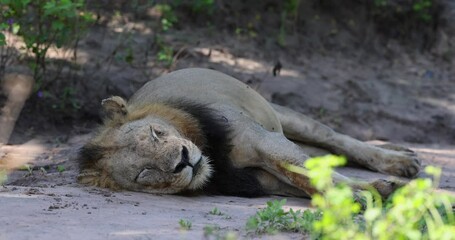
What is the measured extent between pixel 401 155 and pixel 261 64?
301 cm

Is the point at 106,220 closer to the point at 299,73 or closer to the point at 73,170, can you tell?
the point at 73,170

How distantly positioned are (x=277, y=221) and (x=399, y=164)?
270 centimetres

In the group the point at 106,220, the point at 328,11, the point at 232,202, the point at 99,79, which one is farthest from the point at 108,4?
the point at 106,220

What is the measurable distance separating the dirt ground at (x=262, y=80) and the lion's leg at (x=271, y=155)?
0.52 feet

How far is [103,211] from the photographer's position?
4.51 m

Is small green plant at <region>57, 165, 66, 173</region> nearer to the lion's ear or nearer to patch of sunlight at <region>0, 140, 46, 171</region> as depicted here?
patch of sunlight at <region>0, 140, 46, 171</region>

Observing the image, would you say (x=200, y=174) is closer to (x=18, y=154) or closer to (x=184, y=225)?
(x=184, y=225)

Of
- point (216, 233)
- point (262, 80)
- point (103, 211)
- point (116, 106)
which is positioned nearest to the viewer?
point (216, 233)

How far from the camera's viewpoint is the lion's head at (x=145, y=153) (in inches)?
200

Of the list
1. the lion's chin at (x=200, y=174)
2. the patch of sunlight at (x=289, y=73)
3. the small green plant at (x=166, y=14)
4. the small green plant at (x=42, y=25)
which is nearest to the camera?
the lion's chin at (x=200, y=174)

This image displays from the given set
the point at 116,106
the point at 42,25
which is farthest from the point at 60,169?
the point at 42,25

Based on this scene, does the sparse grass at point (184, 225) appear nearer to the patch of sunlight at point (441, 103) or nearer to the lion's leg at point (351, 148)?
the lion's leg at point (351, 148)

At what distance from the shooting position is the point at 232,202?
531cm

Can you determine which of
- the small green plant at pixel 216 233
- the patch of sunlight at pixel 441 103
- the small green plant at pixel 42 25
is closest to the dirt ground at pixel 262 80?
the patch of sunlight at pixel 441 103
